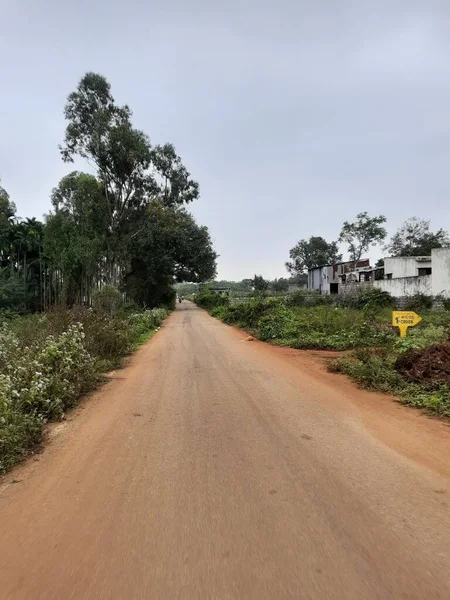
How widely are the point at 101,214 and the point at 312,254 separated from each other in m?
56.0

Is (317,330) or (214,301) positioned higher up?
(214,301)

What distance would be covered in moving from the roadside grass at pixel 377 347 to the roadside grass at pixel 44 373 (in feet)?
16.4

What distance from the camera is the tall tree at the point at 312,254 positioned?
244 ft

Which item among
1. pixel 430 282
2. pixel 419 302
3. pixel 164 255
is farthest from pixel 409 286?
pixel 164 255

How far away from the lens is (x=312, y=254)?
253ft

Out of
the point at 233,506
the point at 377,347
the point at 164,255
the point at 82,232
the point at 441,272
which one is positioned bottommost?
the point at 233,506

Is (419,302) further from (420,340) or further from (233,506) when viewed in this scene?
(233,506)

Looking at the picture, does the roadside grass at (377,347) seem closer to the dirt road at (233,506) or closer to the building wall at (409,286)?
the dirt road at (233,506)

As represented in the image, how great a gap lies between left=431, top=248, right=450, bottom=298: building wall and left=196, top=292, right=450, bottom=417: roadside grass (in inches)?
495

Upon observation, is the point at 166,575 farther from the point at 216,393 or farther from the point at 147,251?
the point at 147,251

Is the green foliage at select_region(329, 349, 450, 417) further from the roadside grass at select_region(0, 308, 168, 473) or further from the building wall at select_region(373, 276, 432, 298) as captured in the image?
the building wall at select_region(373, 276, 432, 298)

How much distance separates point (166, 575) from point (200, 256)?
39535mm

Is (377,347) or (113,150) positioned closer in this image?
(377,347)

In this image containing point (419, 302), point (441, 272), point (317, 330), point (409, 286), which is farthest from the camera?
point (409, 286)
